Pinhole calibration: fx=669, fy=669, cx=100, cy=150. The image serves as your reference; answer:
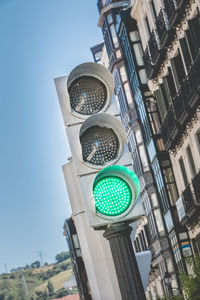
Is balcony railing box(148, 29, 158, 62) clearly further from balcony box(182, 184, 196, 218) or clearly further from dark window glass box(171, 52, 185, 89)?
balcony box(182, 184, 196, 218)

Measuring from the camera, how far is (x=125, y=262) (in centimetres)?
360

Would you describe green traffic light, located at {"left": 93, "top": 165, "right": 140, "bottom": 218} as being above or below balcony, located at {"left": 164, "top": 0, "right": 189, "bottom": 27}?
below

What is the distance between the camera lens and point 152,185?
120 feet

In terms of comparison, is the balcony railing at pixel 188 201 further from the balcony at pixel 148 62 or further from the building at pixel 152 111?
the balcony at pixel 148 62

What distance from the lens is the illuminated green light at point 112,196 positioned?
364cm

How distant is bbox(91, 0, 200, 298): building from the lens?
2733 cm

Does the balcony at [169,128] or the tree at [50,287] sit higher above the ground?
the tree at [50,287]

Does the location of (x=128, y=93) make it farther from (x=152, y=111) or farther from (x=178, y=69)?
(x=178, y=69)

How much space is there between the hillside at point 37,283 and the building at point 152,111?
370ft

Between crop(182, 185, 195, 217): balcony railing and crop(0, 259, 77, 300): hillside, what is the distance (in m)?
128

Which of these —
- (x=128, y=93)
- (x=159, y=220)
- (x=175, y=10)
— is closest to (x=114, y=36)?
(x=128, y=93)

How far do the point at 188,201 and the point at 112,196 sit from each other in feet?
71.6

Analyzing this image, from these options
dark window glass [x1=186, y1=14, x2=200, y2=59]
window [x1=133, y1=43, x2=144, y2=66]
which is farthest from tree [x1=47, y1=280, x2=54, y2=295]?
dark window glass [x1=186, y1=14, x2=200, y2=59]

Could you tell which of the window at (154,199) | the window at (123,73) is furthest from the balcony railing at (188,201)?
the window at (123,73)
